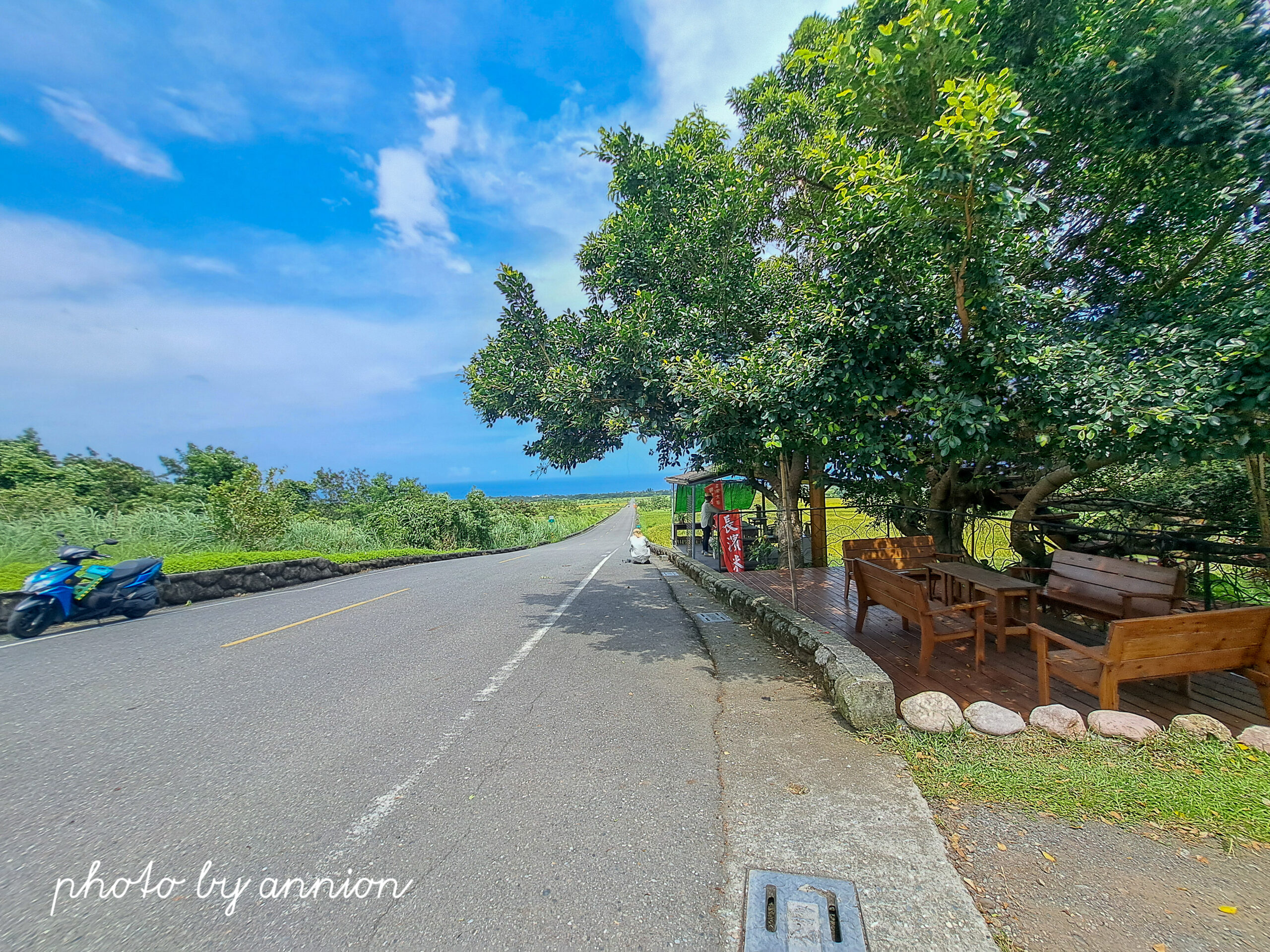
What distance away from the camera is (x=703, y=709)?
4453mm

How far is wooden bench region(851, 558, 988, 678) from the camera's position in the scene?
4.54 meters

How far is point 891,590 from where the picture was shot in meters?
5.24

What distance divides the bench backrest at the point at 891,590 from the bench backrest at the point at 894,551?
0.79 metres

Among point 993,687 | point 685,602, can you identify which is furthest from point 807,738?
point 685,602

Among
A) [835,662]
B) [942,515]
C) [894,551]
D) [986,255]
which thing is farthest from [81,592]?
[942,515]

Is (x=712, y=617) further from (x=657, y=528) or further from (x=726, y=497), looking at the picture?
(x=657, y=528)

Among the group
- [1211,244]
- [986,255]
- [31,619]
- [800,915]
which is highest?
[1211,244]

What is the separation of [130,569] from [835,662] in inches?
385

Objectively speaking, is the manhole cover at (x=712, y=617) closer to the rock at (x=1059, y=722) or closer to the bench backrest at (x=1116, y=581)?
the bench backrest at (x=1116, y=581)

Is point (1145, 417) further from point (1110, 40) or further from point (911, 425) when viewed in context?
point (1110, 40)

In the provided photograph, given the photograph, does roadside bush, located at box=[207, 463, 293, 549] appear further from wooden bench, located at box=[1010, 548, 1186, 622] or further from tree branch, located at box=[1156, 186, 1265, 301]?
tree branch, located at box=[1156, 186, 1265, 301]

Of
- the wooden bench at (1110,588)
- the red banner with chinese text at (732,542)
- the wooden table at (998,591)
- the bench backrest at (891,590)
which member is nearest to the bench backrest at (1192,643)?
the wooden bench at (1110,588)

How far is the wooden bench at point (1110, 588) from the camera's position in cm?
454

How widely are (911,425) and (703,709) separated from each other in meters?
3.22
